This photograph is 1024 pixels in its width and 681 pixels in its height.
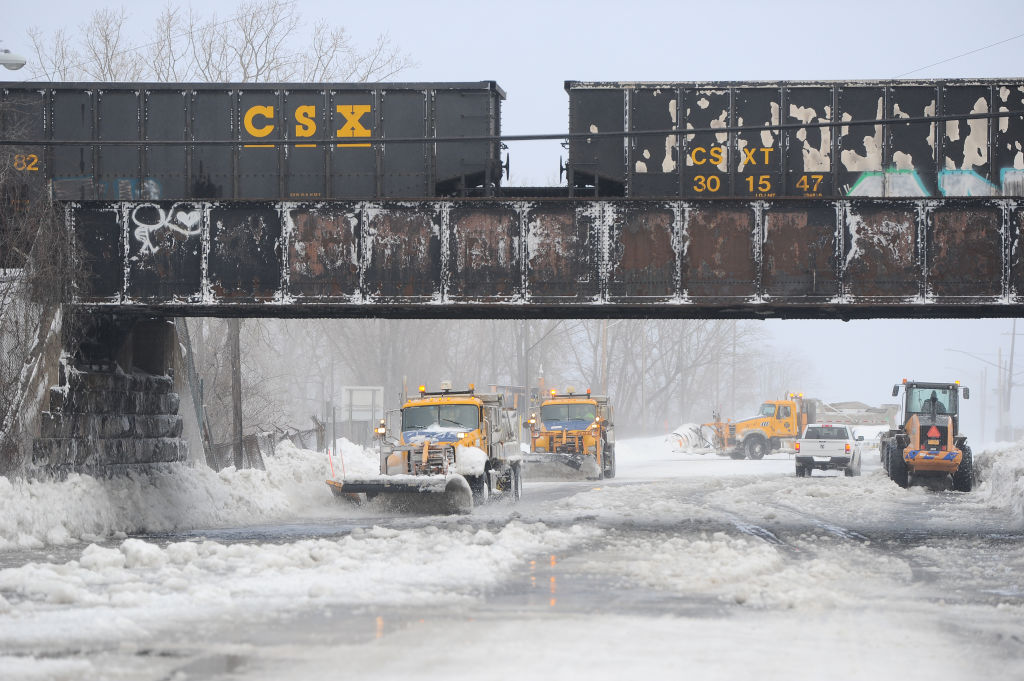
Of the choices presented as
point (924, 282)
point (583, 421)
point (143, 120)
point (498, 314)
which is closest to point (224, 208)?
point (143, 120)

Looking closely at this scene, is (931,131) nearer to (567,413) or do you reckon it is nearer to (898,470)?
(898,470)

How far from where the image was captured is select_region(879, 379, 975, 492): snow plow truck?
33.9 meters

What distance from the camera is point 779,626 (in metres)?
10.6

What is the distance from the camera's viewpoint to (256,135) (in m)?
22.9

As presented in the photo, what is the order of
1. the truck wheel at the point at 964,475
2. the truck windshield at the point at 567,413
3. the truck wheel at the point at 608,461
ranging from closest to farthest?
the truck wheel at the point at 964,475
the truck windshield at the point at 567,413
the truck wheel at the point at 608,461

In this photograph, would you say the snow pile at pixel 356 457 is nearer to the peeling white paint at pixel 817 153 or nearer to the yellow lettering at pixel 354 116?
the yellow lettering at pixel 354 116

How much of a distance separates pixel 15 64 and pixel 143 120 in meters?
2.62

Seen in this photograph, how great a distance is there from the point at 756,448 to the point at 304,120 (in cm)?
3891

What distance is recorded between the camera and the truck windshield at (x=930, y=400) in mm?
36125

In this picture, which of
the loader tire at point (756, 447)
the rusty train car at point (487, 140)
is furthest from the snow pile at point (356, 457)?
the loader tire at point (756, 447)

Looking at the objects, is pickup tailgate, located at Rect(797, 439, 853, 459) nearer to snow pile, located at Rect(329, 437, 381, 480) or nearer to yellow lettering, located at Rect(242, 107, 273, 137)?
snow pile, located at Rect(329, 437, 381, 480)

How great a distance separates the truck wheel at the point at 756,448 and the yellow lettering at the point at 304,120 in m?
38.6

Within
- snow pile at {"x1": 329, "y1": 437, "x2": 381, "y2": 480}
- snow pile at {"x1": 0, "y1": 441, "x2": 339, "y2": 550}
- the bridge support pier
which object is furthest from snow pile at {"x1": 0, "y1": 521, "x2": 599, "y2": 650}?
snow pile at {"x1": 329, "y1": 437, "x2": 381, "y2": 480}

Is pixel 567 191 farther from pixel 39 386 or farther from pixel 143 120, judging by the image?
pixel 39 386
